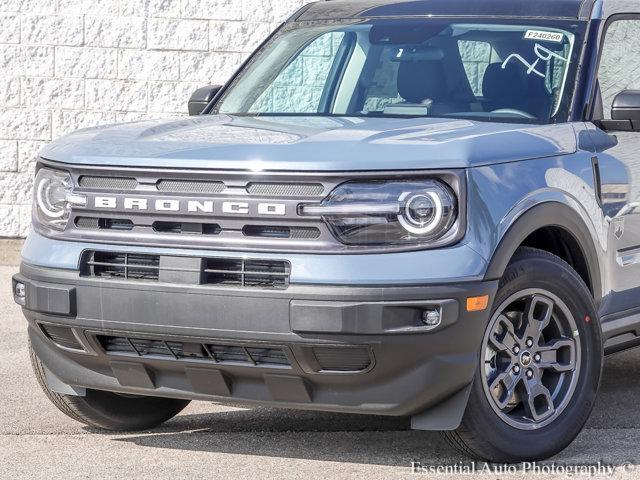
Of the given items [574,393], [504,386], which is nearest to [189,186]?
[504,386]

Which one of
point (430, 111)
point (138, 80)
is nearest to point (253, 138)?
point (430, 111)

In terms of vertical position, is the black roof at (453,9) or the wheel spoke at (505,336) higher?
the black roof at (453,9)

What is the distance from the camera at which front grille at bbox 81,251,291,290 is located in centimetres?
466

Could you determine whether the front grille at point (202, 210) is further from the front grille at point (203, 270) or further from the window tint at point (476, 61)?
the window tint at point (476, 61)

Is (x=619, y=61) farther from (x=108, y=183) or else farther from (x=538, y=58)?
(x=108, y=183)

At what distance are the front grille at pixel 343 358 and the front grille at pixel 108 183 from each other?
2.96 ft

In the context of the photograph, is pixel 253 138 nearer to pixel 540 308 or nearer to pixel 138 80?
pixel 540 308

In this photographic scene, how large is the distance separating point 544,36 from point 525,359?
1565 mm

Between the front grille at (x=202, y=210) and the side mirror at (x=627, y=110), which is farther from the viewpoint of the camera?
the side mirror at (x=627, y=110)

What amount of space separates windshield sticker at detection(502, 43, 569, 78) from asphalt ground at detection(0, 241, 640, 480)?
1.52 metres

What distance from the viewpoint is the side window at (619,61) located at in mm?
5980

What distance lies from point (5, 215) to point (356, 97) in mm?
5256

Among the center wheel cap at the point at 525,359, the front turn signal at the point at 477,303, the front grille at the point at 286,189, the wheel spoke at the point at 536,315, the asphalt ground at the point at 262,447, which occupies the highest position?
the front grille at the point at 286,189

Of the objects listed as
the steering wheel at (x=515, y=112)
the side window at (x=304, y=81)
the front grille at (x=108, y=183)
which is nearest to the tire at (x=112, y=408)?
the front grille at (x=108, y=183)
